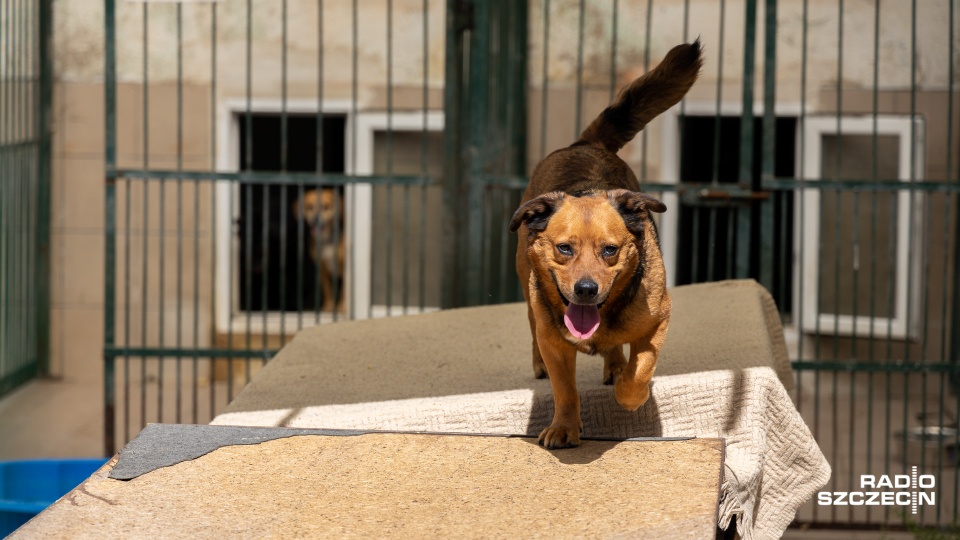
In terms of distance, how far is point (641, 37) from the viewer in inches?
319

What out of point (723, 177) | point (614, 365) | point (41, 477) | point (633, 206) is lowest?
point (41, 477)

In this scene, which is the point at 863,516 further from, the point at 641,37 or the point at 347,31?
the point at 347,31

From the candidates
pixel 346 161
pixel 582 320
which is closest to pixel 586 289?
pixel 582 320

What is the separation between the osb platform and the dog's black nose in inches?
21.4

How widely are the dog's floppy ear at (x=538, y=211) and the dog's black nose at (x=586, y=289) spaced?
0.28m

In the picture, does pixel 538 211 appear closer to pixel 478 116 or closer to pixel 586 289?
pixel 586 289

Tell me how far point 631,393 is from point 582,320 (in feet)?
1.05

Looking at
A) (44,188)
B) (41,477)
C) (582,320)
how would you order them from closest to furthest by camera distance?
1. (582,320)
2. (41,477)
3. (44,188)

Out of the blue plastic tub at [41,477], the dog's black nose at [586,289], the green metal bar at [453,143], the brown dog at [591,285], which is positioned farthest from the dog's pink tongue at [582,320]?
the green metal bar at [453,143]

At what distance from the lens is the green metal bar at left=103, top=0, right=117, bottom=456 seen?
19.5 ft

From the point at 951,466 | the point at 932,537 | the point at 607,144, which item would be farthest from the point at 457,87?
the point at 951,466

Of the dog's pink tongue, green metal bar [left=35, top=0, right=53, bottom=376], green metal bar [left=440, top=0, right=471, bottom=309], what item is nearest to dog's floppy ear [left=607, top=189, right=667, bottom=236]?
the dog's pink tongue

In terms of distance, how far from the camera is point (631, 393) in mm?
3566

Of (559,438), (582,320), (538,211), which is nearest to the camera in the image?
(582,320)
